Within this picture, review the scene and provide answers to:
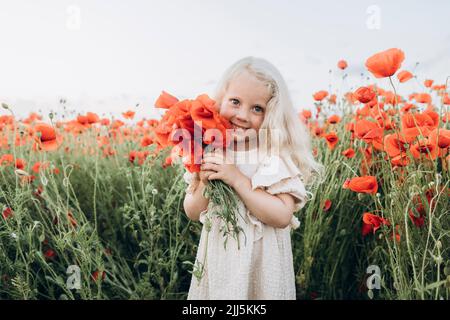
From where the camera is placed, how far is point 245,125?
1178 mm

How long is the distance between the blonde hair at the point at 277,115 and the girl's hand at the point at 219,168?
139 millimetres

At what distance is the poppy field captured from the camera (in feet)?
4.32

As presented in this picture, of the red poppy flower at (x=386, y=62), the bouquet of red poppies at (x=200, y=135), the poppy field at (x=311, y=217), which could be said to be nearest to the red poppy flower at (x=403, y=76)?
the poppy field at (x=311, y=217)

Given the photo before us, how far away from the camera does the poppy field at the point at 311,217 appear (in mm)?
1315

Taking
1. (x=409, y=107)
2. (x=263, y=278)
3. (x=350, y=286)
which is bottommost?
(x=350, y=286)

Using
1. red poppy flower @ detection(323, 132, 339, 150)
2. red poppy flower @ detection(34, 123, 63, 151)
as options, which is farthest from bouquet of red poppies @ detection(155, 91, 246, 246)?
red poppy flower @ detection(323, 132, 339, 150)

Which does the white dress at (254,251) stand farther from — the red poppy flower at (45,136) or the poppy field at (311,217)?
the red poppy flower at (45,136)

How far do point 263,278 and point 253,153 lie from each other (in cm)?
32

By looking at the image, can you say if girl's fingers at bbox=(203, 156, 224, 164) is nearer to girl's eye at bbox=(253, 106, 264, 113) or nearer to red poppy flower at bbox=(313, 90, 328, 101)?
girl's eye at bbox=(253, 106, 264, 113)

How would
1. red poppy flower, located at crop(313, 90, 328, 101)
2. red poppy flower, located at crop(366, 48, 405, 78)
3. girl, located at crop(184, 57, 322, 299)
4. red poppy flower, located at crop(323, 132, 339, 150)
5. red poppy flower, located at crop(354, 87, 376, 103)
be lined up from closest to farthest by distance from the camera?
1. girl, located at crop(184, 57, 322, 299)
2. red poppy flower, located at crop(366, 48, 405, 78)
3. red poppy flower, located at crop(354, 87, 376, 103)
4. red poppy flower, located at crop(323, 132, 339, 150)
5. red poppy flower, located at crop(313, 90, 328, 101)

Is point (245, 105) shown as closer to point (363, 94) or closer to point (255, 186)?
point (255, 186)

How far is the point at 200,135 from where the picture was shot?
1094 millimetres
